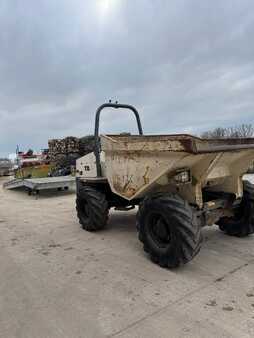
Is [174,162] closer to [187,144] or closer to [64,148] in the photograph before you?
[187,144]

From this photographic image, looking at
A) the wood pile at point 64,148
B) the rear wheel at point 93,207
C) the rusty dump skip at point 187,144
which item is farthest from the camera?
the wood pile at point 64,148

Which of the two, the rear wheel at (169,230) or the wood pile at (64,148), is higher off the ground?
the wood pile at (64,148)

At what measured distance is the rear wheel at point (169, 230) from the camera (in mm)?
2846

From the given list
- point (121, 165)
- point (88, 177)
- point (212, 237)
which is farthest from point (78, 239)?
point (212, 237)

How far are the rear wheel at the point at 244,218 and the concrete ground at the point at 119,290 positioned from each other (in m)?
0.12

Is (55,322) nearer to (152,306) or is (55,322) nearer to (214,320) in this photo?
(152,306)

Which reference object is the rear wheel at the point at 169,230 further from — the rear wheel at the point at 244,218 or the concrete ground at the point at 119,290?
the rear wheel at the point at 244,218

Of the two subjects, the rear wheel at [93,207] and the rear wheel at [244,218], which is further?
the rear wheel at [93,207]

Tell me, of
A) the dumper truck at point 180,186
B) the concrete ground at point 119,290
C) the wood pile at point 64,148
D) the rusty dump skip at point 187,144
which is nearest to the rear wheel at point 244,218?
the dumper truck at point 180,186

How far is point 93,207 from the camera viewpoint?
14.4 feet

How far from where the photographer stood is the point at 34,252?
150 inches

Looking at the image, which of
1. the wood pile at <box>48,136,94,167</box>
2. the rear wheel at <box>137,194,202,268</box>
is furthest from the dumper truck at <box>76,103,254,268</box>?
the wood pile at <box>48,136,94,167</box>

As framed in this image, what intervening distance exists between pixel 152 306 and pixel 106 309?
357 mm

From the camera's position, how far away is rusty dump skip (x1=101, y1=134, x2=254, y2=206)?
281 centimetres
